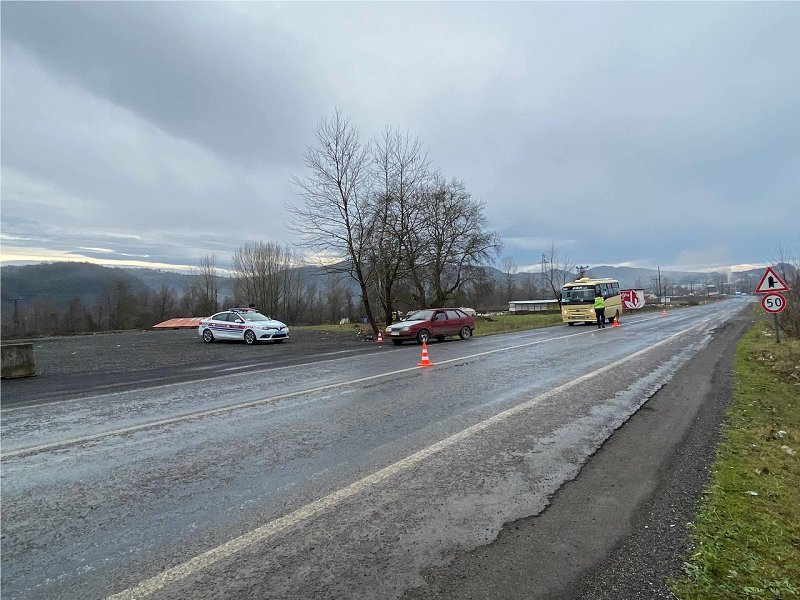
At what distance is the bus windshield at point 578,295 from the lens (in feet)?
102

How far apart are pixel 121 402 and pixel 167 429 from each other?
308cm

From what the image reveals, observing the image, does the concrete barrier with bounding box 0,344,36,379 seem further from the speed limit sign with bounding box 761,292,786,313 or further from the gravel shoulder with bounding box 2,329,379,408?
the speed limit sign with bounding box 761,292,786,313

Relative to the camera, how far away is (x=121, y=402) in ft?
28.7

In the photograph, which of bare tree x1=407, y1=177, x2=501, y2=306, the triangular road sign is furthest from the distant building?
the triangular road sign

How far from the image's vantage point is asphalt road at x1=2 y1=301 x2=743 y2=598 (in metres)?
2.88

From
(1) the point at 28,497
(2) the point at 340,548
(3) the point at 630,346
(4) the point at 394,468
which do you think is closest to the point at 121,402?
(1) the point at 28,497

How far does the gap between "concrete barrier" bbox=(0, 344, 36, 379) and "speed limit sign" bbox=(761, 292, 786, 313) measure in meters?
22.7

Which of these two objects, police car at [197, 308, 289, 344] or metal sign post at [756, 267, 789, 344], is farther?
police car at [197, 308, 289, 344]

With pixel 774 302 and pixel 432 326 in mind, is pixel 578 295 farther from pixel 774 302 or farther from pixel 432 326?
pixel 774 302

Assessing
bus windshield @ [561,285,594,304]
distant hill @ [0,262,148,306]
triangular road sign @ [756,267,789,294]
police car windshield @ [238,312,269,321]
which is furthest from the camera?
distant hill @ [0,262,148,306]

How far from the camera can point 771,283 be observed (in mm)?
14531

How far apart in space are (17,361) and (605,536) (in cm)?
1638

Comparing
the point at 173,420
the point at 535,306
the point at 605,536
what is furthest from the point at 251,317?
the point at 535,306

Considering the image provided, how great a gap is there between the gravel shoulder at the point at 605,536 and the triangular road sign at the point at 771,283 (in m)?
11.8
